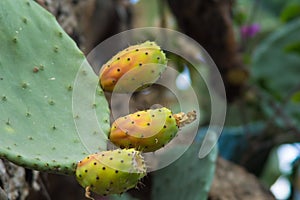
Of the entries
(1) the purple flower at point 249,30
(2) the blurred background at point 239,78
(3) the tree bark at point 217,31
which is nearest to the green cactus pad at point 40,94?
(2) the blurred background at point 239,78

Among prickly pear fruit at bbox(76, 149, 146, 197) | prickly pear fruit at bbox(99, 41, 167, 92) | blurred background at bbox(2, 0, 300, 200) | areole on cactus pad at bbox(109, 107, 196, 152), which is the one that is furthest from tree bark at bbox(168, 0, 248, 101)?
prickly pear fruit at bbox(76, 149, 146, 197)

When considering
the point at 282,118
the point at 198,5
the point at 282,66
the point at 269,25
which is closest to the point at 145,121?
the point at 198,5

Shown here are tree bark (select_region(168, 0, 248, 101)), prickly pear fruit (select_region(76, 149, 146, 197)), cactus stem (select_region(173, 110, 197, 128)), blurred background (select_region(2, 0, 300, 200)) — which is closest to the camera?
prickly pear fruit (select_region(76, 149, 146, 197))

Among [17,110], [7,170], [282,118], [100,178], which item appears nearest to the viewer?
[100,178]

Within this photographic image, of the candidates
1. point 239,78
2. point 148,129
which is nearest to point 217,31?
point 239,78

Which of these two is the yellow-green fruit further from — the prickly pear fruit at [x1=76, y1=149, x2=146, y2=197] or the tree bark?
the tree bark

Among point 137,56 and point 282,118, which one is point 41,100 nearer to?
point 137,56
